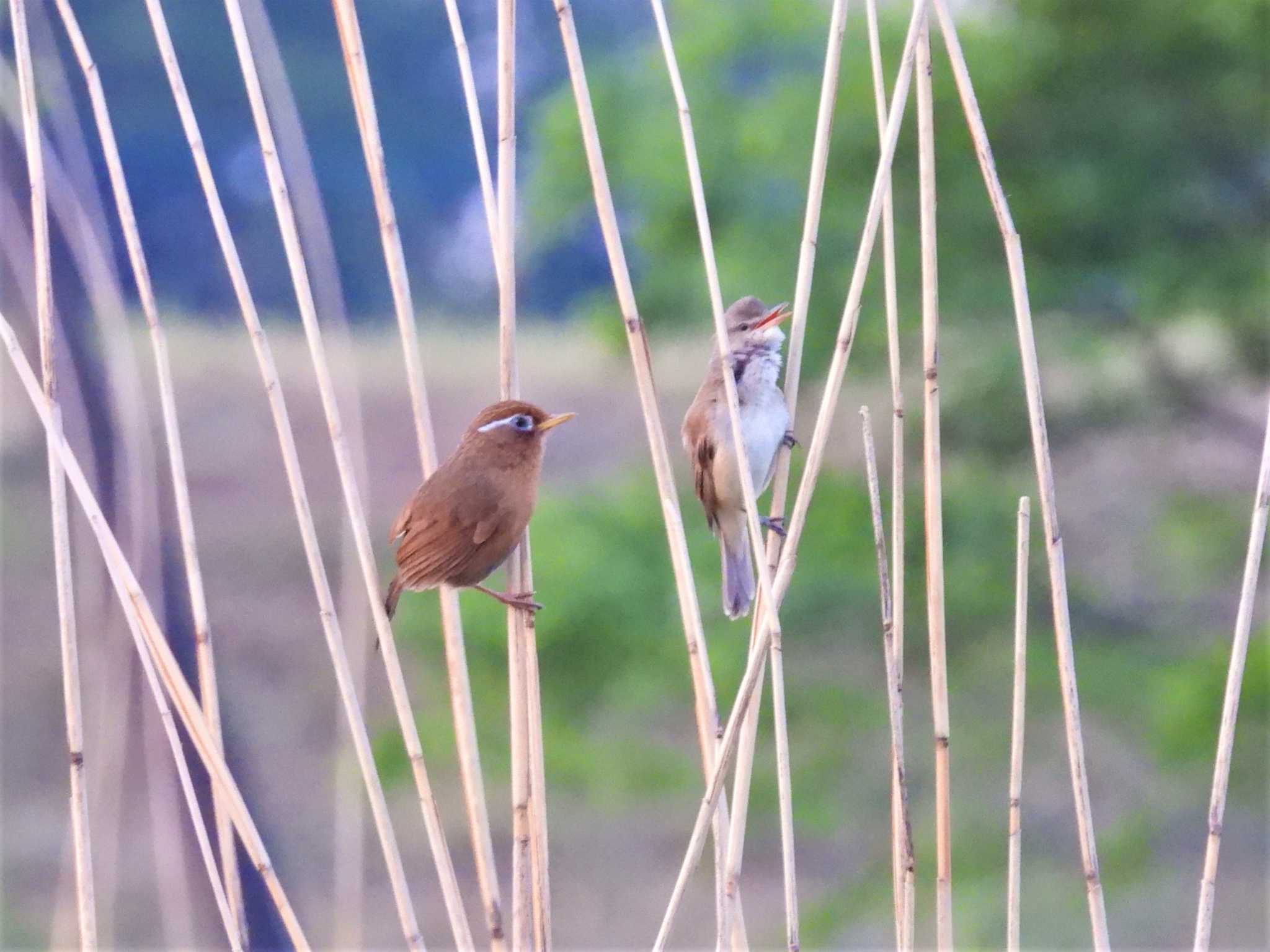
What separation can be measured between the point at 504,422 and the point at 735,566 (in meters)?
1.31

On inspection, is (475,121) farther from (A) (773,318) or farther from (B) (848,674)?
(B) (848,674)

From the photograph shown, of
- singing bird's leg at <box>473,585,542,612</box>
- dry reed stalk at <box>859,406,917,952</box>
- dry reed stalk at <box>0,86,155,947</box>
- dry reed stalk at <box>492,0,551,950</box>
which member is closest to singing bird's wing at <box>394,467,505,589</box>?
singing bird's leg at <box>473,585,542,612</box>

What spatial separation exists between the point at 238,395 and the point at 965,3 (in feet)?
18.2

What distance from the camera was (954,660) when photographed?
6.61 m

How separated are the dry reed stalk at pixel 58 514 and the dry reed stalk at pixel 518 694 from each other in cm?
63

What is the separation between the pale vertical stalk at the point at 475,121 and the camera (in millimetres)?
2287

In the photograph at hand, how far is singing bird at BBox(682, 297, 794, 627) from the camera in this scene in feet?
10.3

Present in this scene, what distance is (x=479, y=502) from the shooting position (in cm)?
250

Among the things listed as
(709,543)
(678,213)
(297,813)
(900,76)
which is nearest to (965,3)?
(678,213)

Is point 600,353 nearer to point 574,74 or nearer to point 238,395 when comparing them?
point 238,395

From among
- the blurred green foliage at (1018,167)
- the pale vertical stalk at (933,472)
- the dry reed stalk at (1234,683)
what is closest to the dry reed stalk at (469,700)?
the pale vertical stalk at (933,472)

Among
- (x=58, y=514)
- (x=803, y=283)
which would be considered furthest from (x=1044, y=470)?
(x=58, y=514)

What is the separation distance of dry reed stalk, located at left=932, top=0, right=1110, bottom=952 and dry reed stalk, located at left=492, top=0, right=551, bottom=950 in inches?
24.2

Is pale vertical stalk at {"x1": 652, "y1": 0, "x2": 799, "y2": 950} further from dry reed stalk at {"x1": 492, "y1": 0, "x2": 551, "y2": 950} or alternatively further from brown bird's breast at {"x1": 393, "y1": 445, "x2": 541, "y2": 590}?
brown bird's breast at {"x1": 393, "y1": 445, "x2": 541, "y2": 590}
